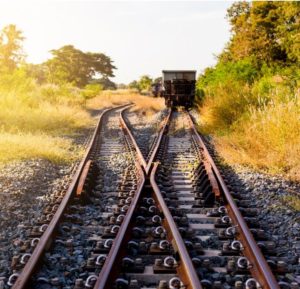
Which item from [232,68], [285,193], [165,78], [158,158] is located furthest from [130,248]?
[165,78]

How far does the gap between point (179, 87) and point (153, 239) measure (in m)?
22.6

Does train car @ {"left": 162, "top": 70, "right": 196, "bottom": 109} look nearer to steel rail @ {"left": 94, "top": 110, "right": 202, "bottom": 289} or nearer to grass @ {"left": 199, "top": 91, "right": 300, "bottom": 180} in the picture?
grass @ {"left": 199, "top": 91, "right": 300, "bottom": 180}

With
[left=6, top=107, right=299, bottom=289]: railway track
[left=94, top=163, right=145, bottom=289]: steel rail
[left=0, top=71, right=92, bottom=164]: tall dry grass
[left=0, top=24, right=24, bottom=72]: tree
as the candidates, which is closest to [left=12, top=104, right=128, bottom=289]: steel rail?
[left=6, top=107, right=299, bottom=289]: railway track

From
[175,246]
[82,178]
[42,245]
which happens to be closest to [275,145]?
[82,178]

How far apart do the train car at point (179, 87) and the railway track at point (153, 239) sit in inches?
747

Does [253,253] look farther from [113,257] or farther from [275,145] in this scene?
[275,145]

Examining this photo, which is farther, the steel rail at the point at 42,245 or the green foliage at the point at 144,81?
the green foliage at the point at 144,81

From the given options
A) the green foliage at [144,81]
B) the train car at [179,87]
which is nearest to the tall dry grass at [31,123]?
the train car at [179,87]

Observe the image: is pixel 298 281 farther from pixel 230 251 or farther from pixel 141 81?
pixel 141 81

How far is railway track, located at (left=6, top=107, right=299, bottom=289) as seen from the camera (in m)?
3.96

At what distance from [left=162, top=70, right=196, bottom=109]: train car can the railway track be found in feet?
62.2

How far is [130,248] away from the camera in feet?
15.3

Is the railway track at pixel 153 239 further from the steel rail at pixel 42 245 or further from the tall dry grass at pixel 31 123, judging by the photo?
the tall dry grass at pixel 31 123

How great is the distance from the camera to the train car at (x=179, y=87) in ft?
88.1
